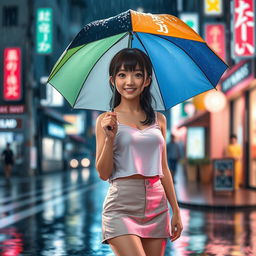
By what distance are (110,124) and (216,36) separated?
2239 cm

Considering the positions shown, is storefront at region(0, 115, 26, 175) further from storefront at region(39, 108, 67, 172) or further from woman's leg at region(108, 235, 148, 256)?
woman's leg at region(108, 235, 148, 256)

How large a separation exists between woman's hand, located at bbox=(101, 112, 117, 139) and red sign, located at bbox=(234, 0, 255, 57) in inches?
623

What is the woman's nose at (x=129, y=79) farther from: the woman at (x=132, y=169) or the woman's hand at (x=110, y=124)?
the woman's hand at (x=110, y=124)

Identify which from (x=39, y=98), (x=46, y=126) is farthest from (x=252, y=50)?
(x=46, y=126)

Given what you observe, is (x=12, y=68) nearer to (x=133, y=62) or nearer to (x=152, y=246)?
(x=133, y=62)

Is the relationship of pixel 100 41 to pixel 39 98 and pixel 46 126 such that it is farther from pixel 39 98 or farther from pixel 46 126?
pixel 46 126

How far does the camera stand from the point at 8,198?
61.2 feet

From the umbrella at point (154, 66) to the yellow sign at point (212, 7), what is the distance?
21.5 m

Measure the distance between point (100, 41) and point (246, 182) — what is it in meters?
19.0

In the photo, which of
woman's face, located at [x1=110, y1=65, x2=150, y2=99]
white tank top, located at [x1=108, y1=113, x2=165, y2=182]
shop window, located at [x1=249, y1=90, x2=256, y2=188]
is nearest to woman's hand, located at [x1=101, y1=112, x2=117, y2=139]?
white tank top, located at [x1=108, y1=113, x2=165, y2=182]

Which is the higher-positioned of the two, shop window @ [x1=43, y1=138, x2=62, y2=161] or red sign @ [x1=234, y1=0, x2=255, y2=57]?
red sign @ [x1=234, y1=0, x2=255, y2=57]

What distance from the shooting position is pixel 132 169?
3.71m

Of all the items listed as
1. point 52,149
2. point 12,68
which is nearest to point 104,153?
point 12,68

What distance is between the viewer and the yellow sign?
25.3m
